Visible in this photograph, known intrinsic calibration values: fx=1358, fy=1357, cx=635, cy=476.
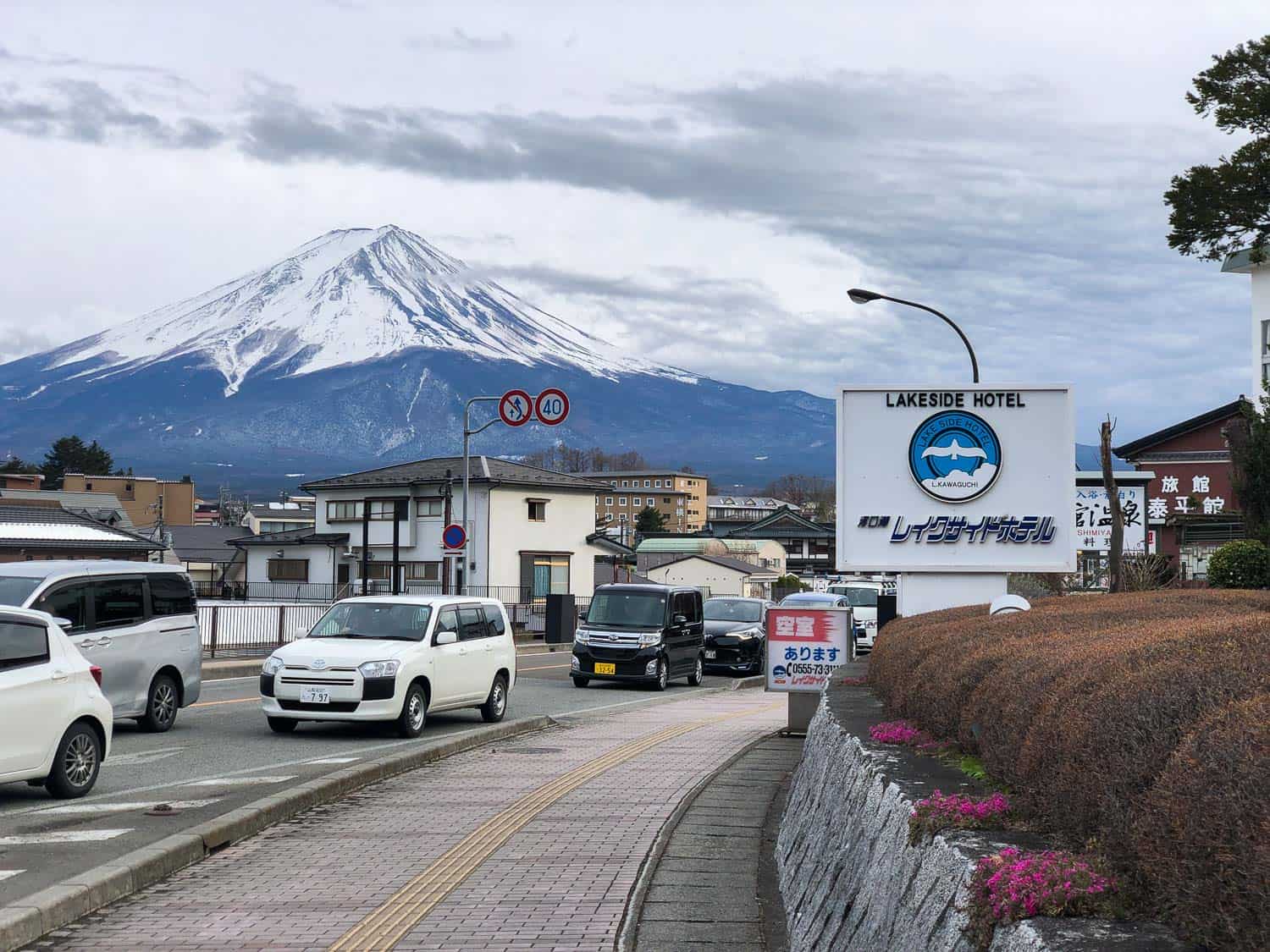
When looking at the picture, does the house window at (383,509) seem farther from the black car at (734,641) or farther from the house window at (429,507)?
the black car at (734,641)

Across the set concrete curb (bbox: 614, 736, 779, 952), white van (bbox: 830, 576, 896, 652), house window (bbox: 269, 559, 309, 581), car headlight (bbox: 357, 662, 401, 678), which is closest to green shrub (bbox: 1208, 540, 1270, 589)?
white van (bbox: 830, 576, 896, 652)

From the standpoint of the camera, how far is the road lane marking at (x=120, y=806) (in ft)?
33.1

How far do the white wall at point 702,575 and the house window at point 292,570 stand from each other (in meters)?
27.2

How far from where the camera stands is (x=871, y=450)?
16562 millimetres

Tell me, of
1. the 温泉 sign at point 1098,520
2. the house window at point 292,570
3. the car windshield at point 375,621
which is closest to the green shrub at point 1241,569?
the car windshield at point 375,621

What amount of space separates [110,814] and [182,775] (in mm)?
2410

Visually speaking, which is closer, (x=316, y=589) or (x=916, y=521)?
(x=916, y=521)

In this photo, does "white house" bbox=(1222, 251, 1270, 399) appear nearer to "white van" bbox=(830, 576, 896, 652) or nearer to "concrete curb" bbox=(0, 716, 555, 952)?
"white van" bbox=(830, 576, 896, 652)

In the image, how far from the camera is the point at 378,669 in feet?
49.9

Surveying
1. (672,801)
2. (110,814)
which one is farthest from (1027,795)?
(110,814)

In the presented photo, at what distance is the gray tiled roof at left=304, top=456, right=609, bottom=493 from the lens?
201ft

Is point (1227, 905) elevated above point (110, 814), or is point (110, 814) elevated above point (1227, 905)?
point (1227, 905)

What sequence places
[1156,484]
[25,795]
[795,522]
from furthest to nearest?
[795,522] → [1156,484] → [25,795]

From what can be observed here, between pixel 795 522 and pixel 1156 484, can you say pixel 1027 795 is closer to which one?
pixel 1156 484
